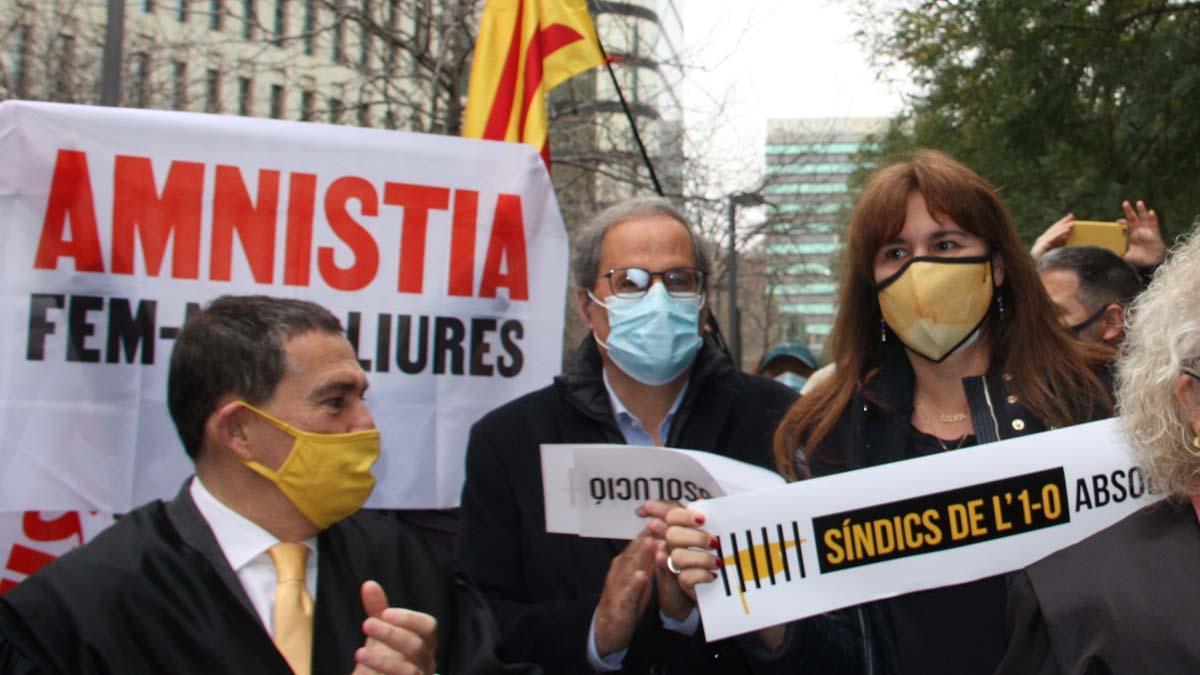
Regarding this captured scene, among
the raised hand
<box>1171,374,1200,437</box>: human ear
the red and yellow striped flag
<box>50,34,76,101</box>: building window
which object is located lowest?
the raised hand

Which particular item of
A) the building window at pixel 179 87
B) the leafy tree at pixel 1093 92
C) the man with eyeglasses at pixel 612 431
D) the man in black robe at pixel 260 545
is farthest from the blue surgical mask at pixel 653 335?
the building window at pixel 179 87

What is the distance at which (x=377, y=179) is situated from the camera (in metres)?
4.20

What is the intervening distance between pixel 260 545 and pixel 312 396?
1.08ft

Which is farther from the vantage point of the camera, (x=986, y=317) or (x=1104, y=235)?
(x=1104, y=235)

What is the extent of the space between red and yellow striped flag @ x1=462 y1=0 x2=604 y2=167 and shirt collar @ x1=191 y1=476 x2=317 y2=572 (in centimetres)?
244

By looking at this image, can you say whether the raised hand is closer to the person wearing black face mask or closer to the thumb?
the thumb

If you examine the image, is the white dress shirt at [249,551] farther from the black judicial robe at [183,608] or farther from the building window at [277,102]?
the building window at [277,102]

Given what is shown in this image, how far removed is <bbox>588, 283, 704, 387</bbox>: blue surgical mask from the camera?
3223mm

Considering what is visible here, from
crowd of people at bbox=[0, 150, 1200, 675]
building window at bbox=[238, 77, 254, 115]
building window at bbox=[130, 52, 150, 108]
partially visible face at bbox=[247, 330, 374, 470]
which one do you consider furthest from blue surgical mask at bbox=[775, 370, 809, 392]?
building window at bbox=[130, 52, 150, 108]

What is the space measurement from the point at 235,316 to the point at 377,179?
59.0 inches

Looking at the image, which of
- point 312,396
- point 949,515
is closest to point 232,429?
point 312,396

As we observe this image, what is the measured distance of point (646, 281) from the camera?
3334 millimetres

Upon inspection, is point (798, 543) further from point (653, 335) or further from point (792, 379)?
point (792, 379)

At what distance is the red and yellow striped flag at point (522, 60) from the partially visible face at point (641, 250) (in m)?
1.53
